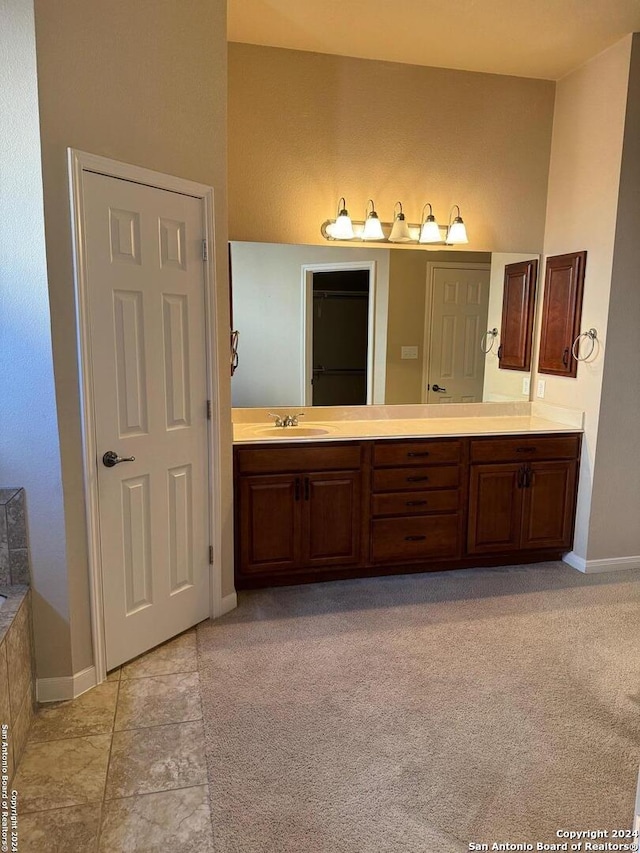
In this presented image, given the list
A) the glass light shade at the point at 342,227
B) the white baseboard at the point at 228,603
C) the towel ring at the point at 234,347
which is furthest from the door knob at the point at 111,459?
A: the glass light shade at the point at 342,227

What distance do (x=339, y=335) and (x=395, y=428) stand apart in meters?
0.68

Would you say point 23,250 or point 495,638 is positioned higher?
point 23,250

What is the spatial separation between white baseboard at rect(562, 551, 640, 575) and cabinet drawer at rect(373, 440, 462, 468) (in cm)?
105

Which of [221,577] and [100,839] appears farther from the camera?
[221,577]

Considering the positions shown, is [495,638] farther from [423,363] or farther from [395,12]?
[395,12]

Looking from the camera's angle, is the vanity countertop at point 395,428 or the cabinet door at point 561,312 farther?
the cabinet door at point 561,312

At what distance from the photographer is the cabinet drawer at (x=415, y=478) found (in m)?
3.27

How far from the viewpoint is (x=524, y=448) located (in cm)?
345

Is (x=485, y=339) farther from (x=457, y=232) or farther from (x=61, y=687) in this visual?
(x=61, y=687)

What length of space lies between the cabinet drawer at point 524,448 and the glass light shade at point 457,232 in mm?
1290

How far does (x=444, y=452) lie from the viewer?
3.33 metres

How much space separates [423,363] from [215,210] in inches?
68.2

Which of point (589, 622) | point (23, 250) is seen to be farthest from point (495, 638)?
point (23, 250)

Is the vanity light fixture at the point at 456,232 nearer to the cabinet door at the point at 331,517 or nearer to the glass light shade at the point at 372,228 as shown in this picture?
the glass light shade at the point at 372,228
